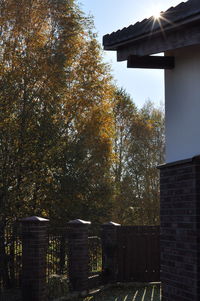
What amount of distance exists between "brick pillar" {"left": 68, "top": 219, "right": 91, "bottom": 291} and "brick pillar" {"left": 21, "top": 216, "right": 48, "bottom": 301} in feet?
5.85

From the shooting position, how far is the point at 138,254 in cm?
1537

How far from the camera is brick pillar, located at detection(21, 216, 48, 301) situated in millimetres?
10469

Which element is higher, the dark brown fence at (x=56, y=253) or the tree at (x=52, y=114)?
the tree at (x=52, y=114)

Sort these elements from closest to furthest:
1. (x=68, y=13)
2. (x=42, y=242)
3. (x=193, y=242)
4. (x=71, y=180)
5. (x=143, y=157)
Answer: (x=193, y=242) < (x=42, y=242) < (x=71, y=180) < (x=68, y=13) < (x=143, y=157)

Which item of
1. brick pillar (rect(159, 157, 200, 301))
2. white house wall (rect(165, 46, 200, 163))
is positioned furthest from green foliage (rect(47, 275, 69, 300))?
white house wall (rect(165, 46, 200, 163))

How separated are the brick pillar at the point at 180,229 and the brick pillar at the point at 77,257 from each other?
5677 mm

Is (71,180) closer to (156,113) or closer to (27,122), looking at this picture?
(27,122)

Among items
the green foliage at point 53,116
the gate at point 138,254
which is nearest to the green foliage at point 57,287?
the gate at point 138,254

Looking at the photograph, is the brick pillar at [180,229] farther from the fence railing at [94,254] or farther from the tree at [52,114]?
the tree at [52,114]

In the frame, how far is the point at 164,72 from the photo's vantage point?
23.8ft

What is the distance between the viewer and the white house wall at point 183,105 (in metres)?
6.44

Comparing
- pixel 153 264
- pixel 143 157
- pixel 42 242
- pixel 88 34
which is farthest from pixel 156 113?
pixel 42 242

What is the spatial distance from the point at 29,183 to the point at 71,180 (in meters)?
2.07

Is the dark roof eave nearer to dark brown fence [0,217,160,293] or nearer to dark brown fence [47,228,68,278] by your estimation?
dark brown fence [0,217,160,293]
